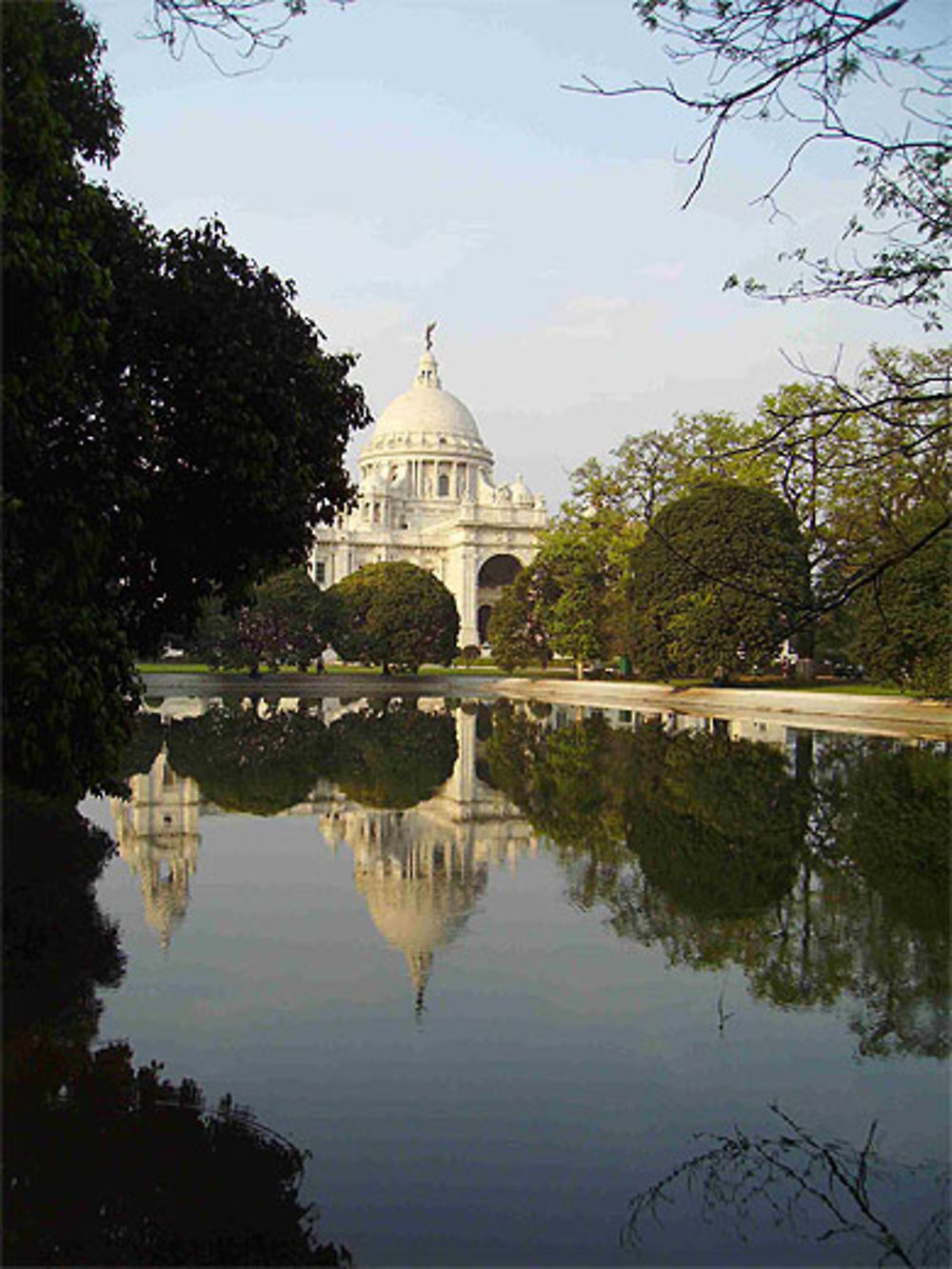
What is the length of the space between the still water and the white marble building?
211ft

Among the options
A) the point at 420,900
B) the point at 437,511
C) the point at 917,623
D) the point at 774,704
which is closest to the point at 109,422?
the point at 420,900

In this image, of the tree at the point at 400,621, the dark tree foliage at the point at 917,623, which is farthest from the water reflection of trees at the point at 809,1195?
the tree at the point at 400,621

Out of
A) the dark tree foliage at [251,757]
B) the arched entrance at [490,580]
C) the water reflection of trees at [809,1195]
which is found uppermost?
the arched entrance at [490,580]

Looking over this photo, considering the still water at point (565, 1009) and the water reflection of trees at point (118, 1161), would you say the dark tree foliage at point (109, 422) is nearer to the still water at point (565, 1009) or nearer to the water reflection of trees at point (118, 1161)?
the water reflection of trees at point (118, 1161)

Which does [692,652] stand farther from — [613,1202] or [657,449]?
[613,1202]

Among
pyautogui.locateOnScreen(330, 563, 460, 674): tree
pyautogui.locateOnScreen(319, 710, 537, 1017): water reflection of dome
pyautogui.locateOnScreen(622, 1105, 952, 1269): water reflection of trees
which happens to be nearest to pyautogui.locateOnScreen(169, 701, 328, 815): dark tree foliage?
pyautogui.locateOnScreen(319, 710, 537, 1017): water reflection of dome

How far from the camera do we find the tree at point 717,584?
32.6 m

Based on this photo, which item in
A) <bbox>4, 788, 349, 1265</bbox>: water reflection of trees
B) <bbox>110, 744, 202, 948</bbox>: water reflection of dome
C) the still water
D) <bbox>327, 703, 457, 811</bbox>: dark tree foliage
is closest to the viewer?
<bbox>4, 788, 349, 1265</bbox>: water reflection of trees

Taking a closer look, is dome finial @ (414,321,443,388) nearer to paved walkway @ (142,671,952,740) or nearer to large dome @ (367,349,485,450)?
large dome @ (367,349,485,450)

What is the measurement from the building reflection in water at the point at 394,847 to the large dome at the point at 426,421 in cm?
8144

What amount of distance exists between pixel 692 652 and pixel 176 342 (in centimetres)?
2618

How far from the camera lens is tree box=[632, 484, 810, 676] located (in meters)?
32.6

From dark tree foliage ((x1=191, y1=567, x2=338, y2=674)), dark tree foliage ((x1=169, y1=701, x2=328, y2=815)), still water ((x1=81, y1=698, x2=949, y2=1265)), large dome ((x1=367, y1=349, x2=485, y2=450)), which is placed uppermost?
large dome ((x1=367, y1=349, x2=485, y2=450))

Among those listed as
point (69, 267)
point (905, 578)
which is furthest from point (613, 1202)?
point (905, 578)
